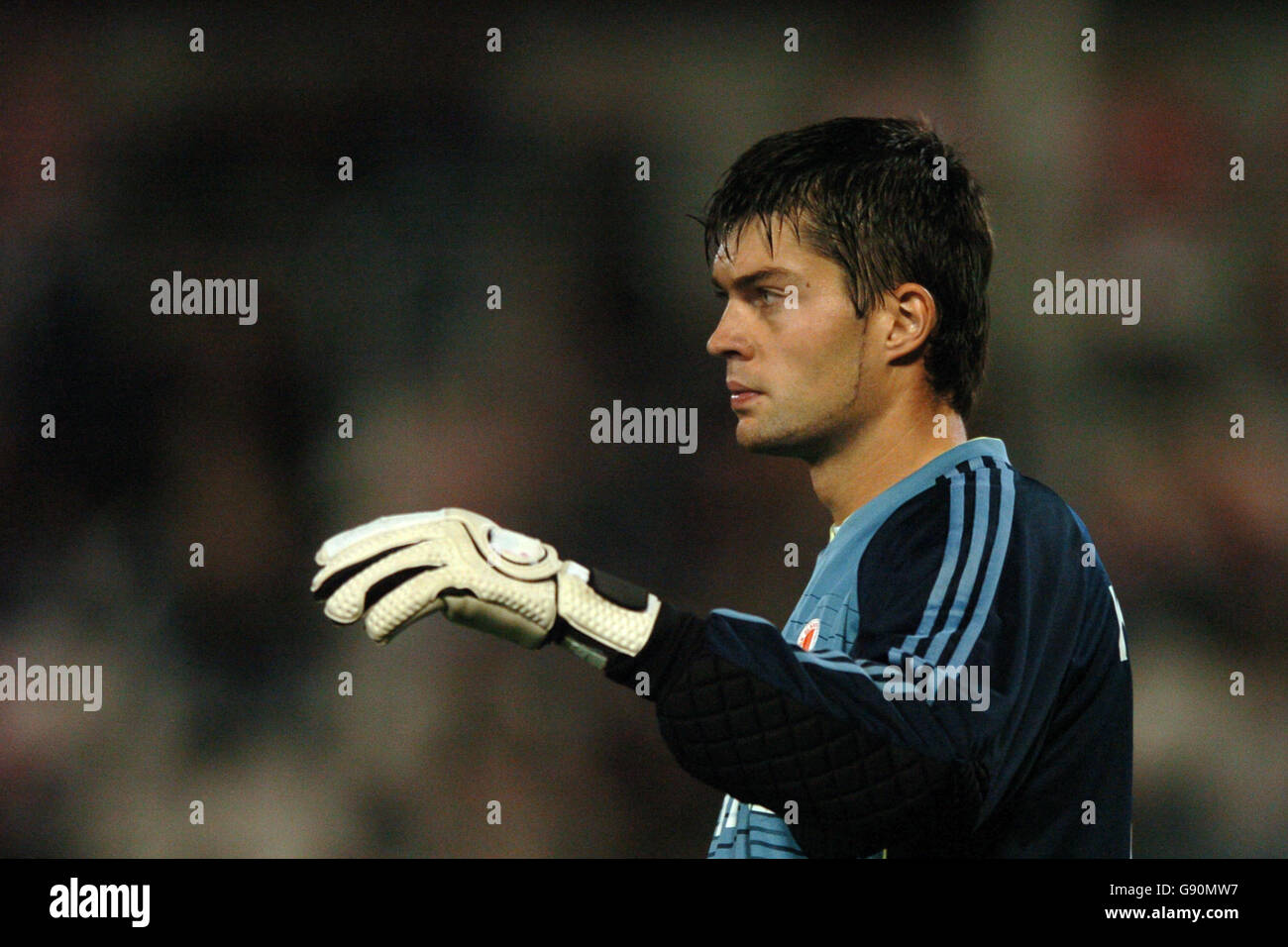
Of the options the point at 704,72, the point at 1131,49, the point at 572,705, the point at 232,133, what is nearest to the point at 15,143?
the point at 232,133

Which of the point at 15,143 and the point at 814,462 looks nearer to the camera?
the point at 814,462

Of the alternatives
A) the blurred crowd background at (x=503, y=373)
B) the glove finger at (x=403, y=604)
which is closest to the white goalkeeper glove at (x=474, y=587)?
the glove finger at (x=403, y=604)

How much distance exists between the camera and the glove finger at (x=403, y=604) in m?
1.88

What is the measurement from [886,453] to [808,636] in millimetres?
378

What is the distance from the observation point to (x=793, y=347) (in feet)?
8.22

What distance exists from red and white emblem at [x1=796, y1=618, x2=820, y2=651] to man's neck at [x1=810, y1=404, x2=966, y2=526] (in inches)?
9.4

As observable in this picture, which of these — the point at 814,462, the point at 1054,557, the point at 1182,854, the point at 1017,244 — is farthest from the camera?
the point at 1017,244

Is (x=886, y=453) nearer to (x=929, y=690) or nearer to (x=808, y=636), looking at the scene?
(x=808, y=636)

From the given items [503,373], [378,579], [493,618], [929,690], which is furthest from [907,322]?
[503,373]

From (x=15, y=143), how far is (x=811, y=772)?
4.46 m

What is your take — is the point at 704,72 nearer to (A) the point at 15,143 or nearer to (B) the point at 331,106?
(B) the point at 331,106

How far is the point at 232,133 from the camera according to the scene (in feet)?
17.0

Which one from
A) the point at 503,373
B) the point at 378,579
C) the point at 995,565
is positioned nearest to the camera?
the point at 378,579

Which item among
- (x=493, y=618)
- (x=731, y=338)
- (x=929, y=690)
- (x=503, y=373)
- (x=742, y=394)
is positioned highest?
(x=503, y=373)
